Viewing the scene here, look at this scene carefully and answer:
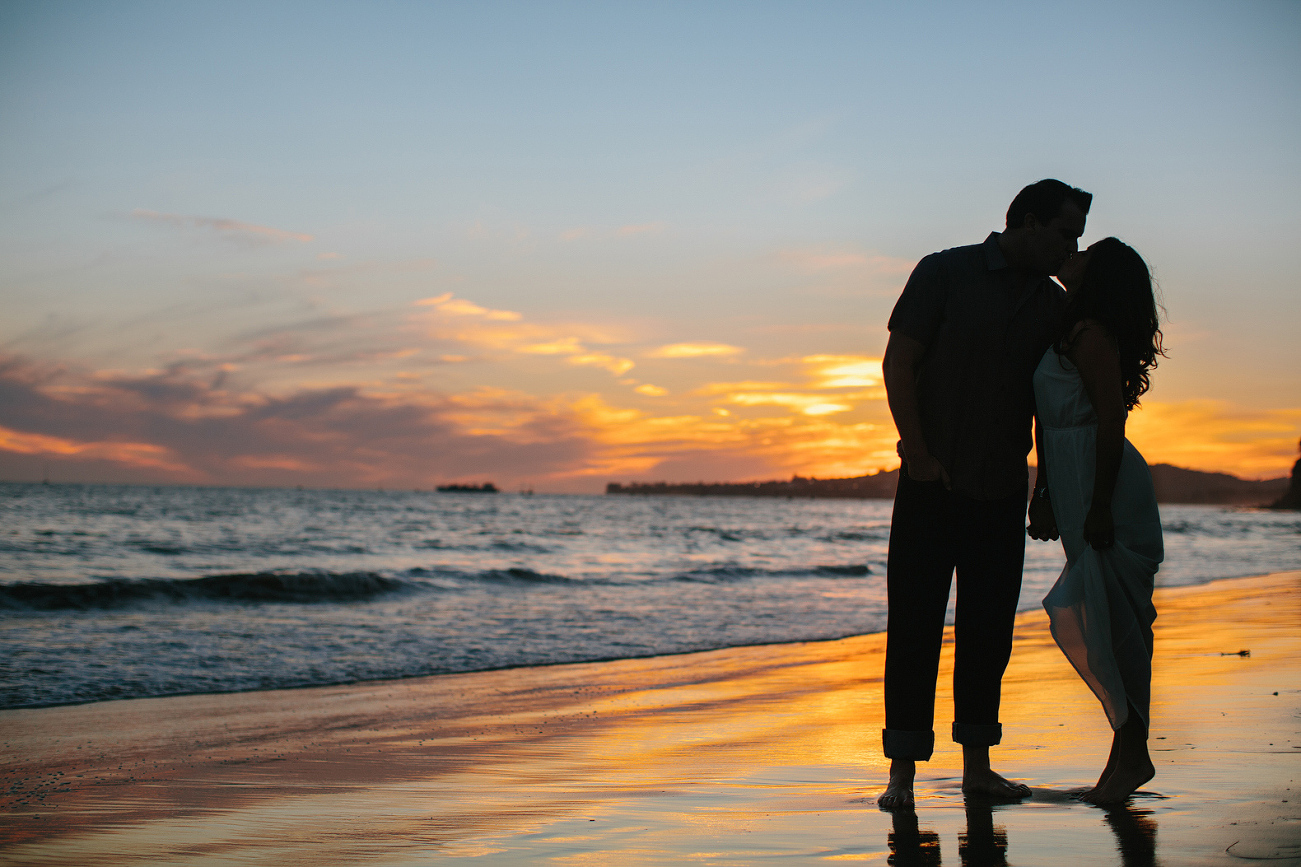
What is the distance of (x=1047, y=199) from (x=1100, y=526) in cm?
90

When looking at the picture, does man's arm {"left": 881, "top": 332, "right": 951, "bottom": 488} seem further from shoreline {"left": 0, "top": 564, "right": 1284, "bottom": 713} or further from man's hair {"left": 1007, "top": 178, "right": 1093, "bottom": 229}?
shoreline {"left": 0, "top": 564, "right": 1284, "bottom": 713}

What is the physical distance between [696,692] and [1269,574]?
514 inches

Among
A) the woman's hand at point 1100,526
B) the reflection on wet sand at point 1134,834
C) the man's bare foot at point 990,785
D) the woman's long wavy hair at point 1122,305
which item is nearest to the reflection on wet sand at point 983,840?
the reflection on wet sand at point 1134,834

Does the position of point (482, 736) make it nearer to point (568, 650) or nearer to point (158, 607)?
point (568, 650)

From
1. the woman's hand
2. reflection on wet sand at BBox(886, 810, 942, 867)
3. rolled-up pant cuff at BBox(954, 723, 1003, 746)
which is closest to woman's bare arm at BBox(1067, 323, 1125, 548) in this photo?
the woman's hand

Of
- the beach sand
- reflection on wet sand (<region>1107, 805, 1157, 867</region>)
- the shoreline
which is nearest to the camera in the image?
reflection on wet sand (<region>1107, 805, 1157, 867</region>)

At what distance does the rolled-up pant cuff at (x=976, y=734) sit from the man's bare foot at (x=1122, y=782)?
0.29m

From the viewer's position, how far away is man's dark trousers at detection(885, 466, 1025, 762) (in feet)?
8.38

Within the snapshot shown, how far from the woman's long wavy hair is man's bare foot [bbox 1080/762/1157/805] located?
1.01m

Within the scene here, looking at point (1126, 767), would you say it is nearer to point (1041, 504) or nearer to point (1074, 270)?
point (1041, 504)

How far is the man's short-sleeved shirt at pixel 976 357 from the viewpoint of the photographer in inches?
100.0

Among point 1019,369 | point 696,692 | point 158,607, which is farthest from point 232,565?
point 1019,369

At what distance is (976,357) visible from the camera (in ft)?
8.36

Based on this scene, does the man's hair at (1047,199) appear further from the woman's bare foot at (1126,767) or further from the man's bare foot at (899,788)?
the man's bare foot at (899,788)
